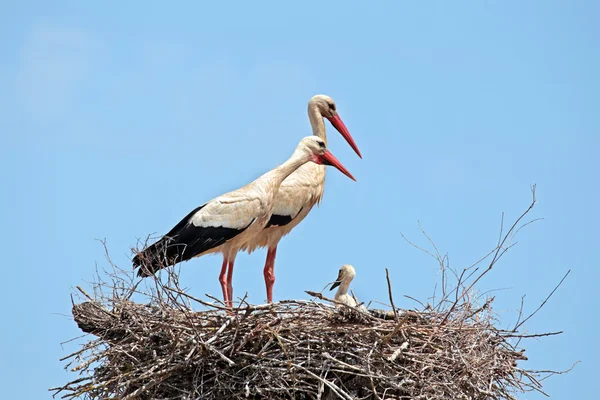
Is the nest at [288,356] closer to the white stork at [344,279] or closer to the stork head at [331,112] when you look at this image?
the white stork at [344,279]

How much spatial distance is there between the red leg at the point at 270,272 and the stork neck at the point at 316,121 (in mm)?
1161

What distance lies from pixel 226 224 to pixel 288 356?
2.30 meters

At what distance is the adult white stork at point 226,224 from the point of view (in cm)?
907

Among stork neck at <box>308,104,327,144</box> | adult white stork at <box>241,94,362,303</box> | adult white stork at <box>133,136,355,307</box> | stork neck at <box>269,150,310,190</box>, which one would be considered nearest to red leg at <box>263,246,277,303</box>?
adult white stork at <box>241,94,362,303</box>

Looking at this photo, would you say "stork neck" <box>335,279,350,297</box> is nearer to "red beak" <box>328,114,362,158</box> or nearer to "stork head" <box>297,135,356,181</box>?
"stork head" <box>297,135,356,181</box>

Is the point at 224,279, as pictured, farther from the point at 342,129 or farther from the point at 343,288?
the point at 342,129

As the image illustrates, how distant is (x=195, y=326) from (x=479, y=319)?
6.31 feet

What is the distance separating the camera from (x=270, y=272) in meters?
10.2

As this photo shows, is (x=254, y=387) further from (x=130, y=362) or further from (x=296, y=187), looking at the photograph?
(x=296, y=187)

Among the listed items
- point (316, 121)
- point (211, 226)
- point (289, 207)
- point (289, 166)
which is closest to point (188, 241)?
point (211, 226)

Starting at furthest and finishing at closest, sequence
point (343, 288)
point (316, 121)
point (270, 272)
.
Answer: point (316, 121) < point (270, 272) < point (343, 288)

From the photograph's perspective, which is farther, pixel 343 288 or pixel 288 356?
pixel 343 288

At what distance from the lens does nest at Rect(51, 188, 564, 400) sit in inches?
278

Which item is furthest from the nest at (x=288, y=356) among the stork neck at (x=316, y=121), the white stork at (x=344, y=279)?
the stork neck at (x=316, y=121)
